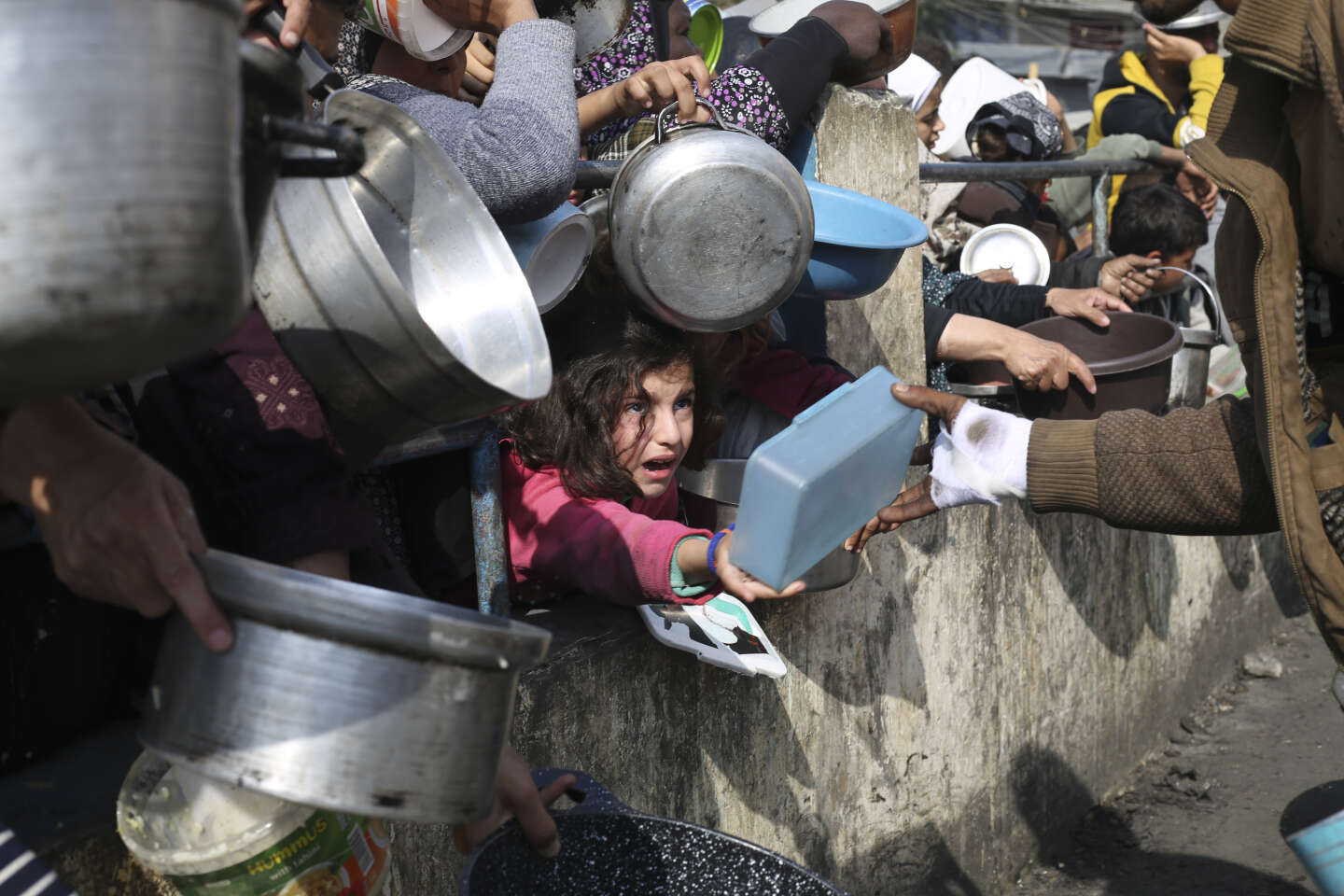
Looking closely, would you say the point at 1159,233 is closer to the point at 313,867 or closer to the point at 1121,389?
the point at 1121,389

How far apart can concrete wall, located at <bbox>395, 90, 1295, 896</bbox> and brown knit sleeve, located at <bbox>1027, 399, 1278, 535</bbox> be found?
723 mm

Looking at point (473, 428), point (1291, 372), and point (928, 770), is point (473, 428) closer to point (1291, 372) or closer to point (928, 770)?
point (1291, 372)

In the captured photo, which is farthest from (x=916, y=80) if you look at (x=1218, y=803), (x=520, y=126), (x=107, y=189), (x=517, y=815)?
(x=107, y=189)

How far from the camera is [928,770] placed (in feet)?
10.9

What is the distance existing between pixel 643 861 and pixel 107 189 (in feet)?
4.17

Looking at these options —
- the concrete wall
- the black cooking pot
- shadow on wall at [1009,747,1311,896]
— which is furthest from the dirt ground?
the black cooking pot

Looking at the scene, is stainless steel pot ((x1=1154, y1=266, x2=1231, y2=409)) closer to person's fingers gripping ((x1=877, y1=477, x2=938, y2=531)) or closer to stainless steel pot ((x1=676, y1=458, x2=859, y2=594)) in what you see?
person's fingers gripping ((x1=877, y1=477, x2=938, y2=531))

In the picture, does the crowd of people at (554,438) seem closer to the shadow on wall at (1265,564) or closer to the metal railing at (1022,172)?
the metal railing at (1022,172)

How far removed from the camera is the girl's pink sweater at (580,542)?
80.7 inches

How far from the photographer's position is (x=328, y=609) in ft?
3.39

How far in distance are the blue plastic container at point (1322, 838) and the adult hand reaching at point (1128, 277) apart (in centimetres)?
270

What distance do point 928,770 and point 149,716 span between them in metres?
2.57

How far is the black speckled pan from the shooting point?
168 centimetres

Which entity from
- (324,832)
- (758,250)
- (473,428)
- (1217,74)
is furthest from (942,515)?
(1217,74)
